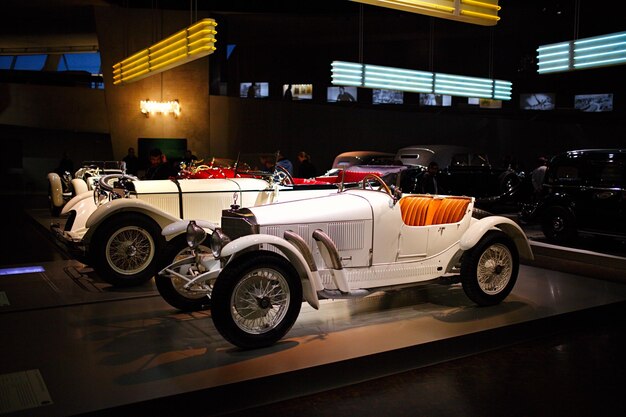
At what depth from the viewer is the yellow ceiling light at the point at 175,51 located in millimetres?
8242

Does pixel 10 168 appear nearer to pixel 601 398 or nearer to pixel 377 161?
pixel 377 161

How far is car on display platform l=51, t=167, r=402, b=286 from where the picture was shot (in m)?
6.78

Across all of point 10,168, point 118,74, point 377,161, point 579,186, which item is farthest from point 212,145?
point 579,186

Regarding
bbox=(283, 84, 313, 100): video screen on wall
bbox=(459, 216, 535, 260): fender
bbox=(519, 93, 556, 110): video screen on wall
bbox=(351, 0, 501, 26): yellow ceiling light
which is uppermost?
bbox=(283, 84, 313, 100): video screen on wall

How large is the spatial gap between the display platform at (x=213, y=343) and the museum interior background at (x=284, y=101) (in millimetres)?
10715

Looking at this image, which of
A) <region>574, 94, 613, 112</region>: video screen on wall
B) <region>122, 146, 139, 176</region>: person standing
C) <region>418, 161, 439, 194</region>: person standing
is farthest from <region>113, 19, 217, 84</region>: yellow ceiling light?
<region>574, 94, 613, 112</region>: video screen on wall

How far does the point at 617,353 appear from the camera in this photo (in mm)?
5156

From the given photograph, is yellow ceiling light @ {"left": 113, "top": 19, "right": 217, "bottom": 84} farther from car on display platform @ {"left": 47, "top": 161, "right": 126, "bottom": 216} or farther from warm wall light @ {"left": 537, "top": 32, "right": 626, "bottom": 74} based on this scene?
warm wall light @ {"left": 537, "top": 32, "right": 626, "bottom": 74}

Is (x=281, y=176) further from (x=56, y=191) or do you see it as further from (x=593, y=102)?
(x=593, y=102)

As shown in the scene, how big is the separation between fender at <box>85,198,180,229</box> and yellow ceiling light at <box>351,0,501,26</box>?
10.8ft

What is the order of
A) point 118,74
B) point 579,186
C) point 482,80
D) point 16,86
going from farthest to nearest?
point 16,86 < point 118,74 < point 482,80 < point 579,186

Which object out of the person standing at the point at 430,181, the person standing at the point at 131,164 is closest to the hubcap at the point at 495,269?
the person standing at the point at 430,181

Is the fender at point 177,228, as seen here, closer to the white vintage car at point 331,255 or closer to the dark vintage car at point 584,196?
the white vintage car at point 331,255

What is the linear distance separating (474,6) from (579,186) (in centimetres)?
414
